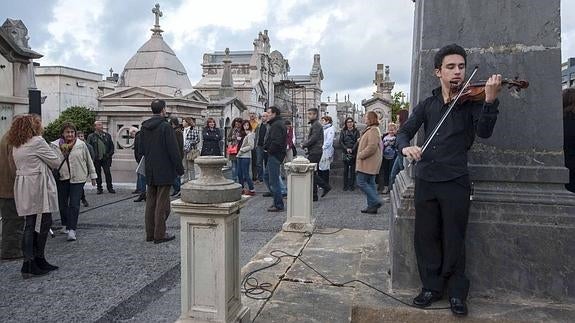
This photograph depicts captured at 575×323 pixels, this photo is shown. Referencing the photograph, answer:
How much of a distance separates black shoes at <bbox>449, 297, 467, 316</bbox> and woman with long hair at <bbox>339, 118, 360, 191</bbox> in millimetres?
8364

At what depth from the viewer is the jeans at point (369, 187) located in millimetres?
8453

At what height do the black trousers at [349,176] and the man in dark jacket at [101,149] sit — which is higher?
the man in dark jacket at [101,149]

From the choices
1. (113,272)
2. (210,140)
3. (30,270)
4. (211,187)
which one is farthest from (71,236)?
(210,140)

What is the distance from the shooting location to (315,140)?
1019cm

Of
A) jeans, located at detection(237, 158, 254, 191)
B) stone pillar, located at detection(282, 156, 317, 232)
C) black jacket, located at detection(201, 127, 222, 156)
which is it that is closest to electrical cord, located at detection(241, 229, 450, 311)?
stone pillar, located at detection(282, 156, 317, 232)

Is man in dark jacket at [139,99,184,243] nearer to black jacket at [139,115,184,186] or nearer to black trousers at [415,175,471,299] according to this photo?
black jacket at [139,115,184,186]

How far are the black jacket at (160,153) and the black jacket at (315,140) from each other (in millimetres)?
4017

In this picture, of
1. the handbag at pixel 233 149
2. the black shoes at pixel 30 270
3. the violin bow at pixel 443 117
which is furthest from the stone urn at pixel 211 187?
the handbag at pixel 233 149

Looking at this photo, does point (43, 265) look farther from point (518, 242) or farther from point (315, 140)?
point (315, 140)

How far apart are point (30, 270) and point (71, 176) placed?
206 centimetres

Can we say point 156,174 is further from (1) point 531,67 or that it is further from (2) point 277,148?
(1) point 531,67

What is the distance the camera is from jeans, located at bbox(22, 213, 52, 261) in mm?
5133

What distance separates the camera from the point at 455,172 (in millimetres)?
3016

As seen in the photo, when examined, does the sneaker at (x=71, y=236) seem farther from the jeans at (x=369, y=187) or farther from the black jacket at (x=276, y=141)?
the jeans at (x=369, y=187)
